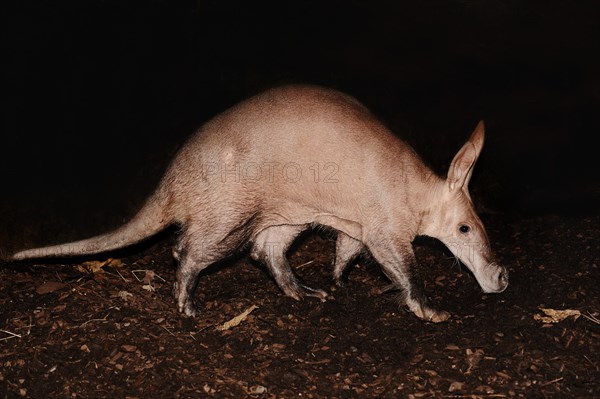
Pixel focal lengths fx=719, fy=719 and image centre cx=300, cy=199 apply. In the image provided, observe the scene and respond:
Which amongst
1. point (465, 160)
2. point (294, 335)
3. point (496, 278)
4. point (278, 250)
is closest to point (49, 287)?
point (278, 250)

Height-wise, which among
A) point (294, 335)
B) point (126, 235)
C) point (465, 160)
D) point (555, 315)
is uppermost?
point (465, 160)

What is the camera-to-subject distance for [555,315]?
17.0ft

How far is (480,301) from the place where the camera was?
566cm

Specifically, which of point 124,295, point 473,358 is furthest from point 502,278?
point 124,295

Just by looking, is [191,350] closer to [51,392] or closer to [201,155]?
[51,392]

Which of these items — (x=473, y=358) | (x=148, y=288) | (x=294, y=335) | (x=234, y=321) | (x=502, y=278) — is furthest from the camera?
(x=148, y=288)

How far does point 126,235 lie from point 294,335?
4.82 feet

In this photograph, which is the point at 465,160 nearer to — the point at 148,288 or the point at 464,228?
the point at 464,228

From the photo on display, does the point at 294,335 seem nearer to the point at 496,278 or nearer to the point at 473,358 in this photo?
the point at 473,358

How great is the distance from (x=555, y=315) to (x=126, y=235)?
3200 millimetres

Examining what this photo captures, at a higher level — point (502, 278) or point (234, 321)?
point (502, 278)

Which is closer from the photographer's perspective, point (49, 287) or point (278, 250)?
point (49, 287)

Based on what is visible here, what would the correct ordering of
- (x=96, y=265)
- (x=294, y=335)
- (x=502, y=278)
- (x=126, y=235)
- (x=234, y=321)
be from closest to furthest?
(x=294, y=335) → (x=234, y=321) → (x=126, y=235) → (x=502, y=278) → (x=96, y=265)

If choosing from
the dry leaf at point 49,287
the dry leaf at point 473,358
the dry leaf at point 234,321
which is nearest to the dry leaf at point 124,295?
the dry leaf at point 49,287
